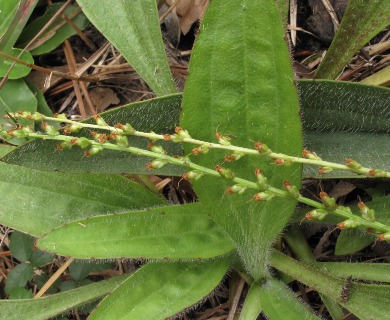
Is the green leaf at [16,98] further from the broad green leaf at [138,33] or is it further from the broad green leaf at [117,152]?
the broad green leaf at [117,152]

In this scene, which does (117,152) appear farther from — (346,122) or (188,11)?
(188,11)

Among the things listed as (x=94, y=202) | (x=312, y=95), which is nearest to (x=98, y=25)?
(x=94, y=202)

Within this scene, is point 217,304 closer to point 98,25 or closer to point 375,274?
point 375,274

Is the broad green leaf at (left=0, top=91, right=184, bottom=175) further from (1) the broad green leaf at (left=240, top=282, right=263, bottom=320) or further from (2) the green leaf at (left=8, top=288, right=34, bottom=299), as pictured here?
(2) the green leaf at (left=8, top=288, right=34, bottom=299)

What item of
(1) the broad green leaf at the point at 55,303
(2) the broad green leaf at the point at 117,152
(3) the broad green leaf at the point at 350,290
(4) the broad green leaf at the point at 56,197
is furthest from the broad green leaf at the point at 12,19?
(3) the broad green leaf at the point at 350,290

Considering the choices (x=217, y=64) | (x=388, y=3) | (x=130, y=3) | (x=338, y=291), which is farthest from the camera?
(x=130, y=3)

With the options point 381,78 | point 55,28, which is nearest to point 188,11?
point 55,28
